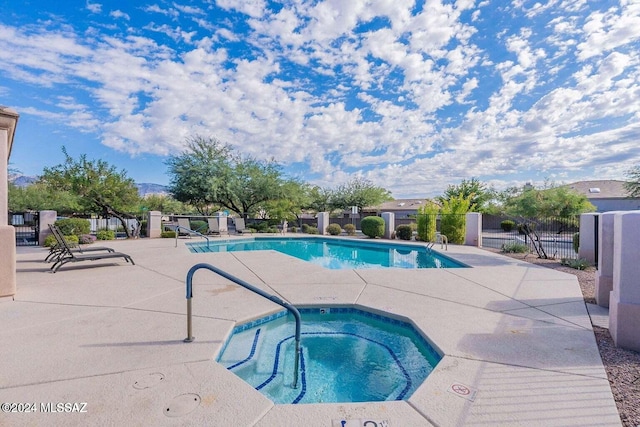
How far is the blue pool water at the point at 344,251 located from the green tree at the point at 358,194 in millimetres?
17663

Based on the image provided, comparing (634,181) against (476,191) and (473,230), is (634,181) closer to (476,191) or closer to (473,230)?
(473,230)

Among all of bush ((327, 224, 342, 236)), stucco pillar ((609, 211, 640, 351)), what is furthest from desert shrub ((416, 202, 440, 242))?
stucco pillar ((609, 211, 640, 351))

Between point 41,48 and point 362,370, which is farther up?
point 41,48

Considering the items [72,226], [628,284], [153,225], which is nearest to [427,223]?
[628,284]

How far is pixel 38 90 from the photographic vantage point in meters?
13.8

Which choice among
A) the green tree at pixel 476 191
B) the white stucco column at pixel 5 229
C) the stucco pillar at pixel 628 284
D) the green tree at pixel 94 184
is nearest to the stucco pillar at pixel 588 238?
the stucco pillar at pixel 628 284

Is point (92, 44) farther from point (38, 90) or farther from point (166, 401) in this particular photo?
point (166, 401)

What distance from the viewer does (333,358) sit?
339 cm

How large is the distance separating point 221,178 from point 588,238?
21.2m

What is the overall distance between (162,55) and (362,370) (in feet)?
48.4

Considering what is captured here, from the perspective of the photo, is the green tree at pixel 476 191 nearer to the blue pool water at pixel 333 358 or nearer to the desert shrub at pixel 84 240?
the desert shrub at pixel 84 240

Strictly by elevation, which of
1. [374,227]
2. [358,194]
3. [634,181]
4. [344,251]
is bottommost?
[344,251]

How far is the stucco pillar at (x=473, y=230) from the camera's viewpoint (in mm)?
13812

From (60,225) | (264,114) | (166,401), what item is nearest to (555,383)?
(166,401)
